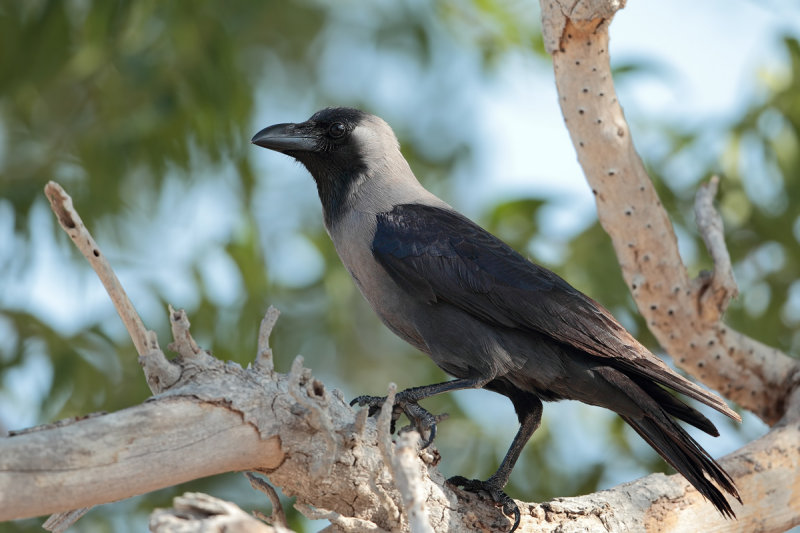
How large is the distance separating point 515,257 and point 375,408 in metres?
1.00

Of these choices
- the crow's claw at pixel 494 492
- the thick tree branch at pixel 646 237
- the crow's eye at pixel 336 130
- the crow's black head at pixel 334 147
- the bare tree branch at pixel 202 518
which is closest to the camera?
the bare tree branch at pixel 202 518

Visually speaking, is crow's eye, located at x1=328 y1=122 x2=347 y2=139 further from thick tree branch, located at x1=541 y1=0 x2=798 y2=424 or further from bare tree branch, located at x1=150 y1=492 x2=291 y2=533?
bare tree branch, located at x1=150 y1=492 x2=291 y2=533

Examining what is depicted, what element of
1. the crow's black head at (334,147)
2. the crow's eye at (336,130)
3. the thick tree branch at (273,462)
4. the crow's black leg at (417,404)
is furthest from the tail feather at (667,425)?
the crow's eye at (336,130)

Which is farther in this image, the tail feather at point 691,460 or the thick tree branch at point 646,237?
the thick tree branch at point 646,237

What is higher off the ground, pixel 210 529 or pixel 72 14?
pixel 72 14

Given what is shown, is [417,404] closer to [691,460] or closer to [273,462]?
[273,462]

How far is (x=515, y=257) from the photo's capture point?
401cm

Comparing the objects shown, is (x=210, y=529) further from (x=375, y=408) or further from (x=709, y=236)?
(x=709, y=236)

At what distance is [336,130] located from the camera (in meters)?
4.57

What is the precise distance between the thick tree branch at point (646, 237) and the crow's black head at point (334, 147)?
1.01 m

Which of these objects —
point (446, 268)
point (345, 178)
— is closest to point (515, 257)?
point (446, 268)

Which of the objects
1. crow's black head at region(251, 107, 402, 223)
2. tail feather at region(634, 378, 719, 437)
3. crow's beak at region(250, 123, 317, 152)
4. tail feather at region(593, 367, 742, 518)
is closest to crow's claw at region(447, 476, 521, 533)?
tail feather at region(593, 367, 742, 518)

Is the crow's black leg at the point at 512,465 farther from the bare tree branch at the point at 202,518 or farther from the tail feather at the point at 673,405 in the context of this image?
the bare tree branch at the point at 202,518

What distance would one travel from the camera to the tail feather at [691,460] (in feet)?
11.1
